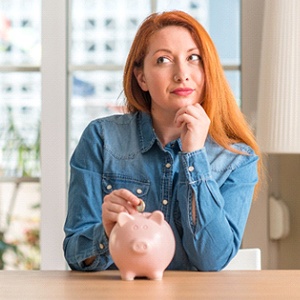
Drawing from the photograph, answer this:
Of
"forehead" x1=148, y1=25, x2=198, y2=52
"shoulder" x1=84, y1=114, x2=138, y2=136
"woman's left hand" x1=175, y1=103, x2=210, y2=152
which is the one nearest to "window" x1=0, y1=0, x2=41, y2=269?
"shoulder" x1=84, y1=114, x2=138, y2=136

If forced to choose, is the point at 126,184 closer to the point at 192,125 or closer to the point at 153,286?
the point at 192,125

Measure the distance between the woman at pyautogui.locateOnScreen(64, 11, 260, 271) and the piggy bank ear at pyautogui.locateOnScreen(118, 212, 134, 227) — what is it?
0.54 feet

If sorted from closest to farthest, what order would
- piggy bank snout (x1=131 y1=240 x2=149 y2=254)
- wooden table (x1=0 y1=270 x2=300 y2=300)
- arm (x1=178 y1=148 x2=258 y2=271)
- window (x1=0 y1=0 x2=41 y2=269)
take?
wooden table (x1=0 y1=270 x2=300 y2=300), piggy bank snout (x1=131 y1=240 x2=149 y2=254), arm (x1=178 y1=148 x2=258 y2=271), window (x1=0 y1=0 x2=41 y2=269)

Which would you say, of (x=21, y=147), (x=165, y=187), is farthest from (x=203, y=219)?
(x=21, y=147)

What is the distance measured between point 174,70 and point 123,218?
0.42 m

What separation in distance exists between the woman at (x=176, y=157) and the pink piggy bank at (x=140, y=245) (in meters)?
0.16

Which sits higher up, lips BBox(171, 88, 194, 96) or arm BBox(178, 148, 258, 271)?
lips BBox(171, 88, 194, 96)

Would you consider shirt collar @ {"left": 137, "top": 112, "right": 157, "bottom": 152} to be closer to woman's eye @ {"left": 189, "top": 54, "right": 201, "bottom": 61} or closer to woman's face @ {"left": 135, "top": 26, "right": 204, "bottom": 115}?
woman's face @ {"left": 135, "top": 26, "right": 204, "bottom": 115}

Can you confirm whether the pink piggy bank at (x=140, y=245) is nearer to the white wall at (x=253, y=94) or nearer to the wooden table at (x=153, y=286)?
the wooden table at (x=153, y=286)

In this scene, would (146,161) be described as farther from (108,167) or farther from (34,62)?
(34,62)

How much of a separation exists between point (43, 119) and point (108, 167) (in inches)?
54.9

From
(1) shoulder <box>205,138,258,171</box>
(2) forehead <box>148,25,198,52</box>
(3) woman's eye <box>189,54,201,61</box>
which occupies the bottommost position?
(1) shoulder <box>205,138,258,171</box>

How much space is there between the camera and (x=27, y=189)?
333 centimetres

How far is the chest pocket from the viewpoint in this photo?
1878 mm
